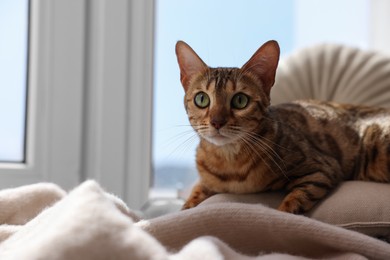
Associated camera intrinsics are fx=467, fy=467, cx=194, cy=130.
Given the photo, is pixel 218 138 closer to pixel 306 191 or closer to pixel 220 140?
pixel 220 140

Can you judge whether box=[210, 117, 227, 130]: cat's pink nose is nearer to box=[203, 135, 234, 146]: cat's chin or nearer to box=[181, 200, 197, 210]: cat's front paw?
box=[203, 135, 234, 146]: cat's chin

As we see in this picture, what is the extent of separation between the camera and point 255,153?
43.9 inches

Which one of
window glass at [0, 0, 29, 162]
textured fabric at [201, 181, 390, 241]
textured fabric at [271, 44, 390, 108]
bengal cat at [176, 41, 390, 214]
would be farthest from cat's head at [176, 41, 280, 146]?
window glass at [0, 0, 29, 162]

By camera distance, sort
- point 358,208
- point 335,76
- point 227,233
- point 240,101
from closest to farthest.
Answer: point 227,233 → point 358,208 → point 240,101 → point 335,76

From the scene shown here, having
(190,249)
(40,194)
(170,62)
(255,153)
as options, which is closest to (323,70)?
(170,62)

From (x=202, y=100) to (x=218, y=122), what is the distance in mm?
97

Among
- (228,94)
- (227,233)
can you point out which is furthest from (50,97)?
(227,233)

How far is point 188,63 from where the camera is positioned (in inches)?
43.7

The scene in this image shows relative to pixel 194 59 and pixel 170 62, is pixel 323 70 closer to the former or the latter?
pixel 170 62

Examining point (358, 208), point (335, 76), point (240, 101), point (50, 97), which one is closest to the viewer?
point (358, 208)

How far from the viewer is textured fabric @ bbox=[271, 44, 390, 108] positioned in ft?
5.72

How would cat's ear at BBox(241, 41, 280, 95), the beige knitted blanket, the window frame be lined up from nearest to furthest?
the beige knitted blanket, cat's ear at BBox(241, 41, 280, 95), the window frame

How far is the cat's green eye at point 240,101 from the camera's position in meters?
1.06

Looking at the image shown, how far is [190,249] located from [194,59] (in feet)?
2.00
